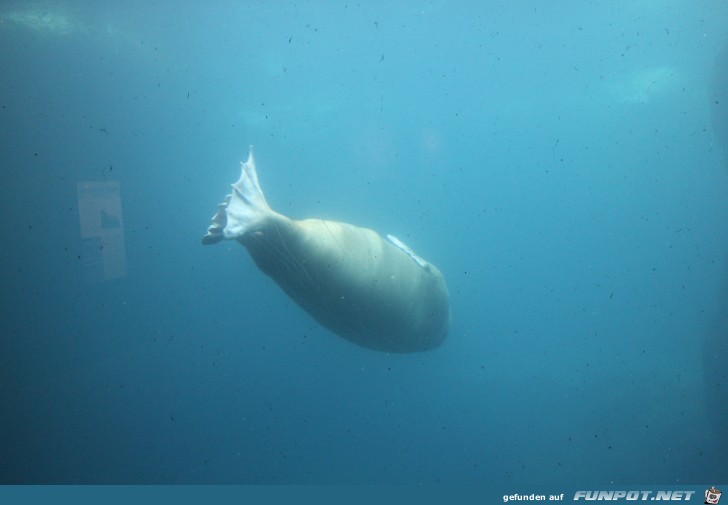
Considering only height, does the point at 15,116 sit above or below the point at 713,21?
below

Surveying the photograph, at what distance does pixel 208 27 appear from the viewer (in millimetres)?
13281

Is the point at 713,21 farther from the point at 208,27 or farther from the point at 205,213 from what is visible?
the point at 205,213

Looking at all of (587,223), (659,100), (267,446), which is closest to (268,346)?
(267,446)

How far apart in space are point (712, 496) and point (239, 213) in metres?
4.11

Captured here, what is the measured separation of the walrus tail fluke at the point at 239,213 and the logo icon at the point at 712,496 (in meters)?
3.92

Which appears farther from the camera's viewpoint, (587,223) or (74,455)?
(587,223)

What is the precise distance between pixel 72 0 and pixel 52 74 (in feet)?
5.34

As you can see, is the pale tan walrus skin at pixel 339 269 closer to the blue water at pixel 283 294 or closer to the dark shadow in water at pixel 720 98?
the blue water at pixel 283 294

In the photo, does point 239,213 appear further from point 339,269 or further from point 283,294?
point 283,294

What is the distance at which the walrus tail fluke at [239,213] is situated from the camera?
327 cm

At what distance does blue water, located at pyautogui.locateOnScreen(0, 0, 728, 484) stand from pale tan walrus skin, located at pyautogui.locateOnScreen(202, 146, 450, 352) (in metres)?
1.85

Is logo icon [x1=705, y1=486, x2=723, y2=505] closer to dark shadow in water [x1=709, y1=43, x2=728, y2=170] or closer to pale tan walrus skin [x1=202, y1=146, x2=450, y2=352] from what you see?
pale tan walrus skin [x1=202, y1=146, x2=450, y2=352]

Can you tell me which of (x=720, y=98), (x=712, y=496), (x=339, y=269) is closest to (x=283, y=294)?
(x=339, y=269)

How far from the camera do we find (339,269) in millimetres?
3863
